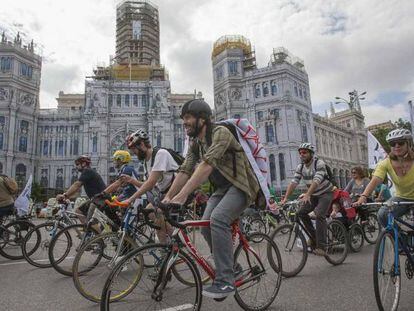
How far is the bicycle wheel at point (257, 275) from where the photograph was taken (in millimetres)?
3467

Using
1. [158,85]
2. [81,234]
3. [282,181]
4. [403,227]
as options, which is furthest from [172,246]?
[158,85]

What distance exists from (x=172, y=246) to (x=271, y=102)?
50.9 metres

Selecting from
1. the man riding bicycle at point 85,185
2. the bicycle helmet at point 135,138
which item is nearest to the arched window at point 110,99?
the man riding bicycle at point 85,185

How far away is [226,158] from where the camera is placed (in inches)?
133

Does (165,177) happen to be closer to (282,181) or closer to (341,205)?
(341,205)

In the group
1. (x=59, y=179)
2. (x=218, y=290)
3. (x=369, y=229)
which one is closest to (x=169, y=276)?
(x=218, y=290)

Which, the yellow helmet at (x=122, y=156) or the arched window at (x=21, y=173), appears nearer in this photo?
the yellow helmet at (x=122, y=156)

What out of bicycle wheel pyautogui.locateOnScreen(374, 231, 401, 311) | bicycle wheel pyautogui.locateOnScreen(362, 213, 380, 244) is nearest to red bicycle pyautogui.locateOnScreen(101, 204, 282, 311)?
bicycle wheel pyautogui.locateOnScreen(374, 231, 401, 311)

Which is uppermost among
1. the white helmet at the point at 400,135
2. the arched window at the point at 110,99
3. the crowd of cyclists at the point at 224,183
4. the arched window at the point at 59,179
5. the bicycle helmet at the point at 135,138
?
the arched window at the point at 110,99

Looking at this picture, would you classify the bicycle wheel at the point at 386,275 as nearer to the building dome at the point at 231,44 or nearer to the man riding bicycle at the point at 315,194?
the man riding bicycle at the point at 315,194

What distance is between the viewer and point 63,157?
5312cm

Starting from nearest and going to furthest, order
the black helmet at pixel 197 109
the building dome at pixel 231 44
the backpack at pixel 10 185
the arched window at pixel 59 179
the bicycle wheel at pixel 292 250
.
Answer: the black helmet at pixel 197 109 → the bicycle wheel at pixel 292 250 → the backpack at pixel 10 185 → the arched window at pixel 59 179 → the building dome at pixel 231 44

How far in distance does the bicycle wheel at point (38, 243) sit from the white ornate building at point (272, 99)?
43.9 meters

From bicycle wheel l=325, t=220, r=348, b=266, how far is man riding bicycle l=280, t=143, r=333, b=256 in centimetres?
29
